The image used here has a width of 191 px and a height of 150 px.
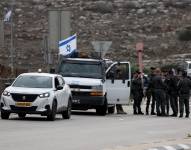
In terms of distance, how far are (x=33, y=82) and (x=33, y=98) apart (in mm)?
1348

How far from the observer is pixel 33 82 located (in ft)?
103

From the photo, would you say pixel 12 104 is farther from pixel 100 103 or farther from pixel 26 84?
pixel 100 103

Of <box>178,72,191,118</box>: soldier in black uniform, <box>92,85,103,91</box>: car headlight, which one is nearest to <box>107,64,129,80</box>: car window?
<box>92,85,103,91</box>: car headlight

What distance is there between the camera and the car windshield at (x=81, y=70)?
36891mm

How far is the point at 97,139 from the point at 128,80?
15.0 metres

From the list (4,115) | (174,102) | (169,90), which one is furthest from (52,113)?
(169,90)

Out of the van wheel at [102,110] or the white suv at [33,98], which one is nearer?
the white suv at [33,98]

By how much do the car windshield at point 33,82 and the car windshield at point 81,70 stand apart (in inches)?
207

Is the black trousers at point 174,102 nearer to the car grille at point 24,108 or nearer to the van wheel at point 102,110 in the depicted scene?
the van wheel at point 102,110

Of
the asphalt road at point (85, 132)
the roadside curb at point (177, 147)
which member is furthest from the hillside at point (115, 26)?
the roadside curb at point (177, 147)

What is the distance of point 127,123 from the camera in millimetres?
30641

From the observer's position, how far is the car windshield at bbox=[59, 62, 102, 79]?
3689cm

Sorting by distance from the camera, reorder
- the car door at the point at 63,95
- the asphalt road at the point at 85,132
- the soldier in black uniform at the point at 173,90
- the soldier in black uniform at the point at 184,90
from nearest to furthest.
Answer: the asphalt road at the point at 85,132
the car door at the point at 63,95
the soldier in black uniform at the point at 184,90
the soldier in black uniform at the point at 173,90

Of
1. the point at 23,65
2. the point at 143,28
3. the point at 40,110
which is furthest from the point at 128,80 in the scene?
the point at 143,28
